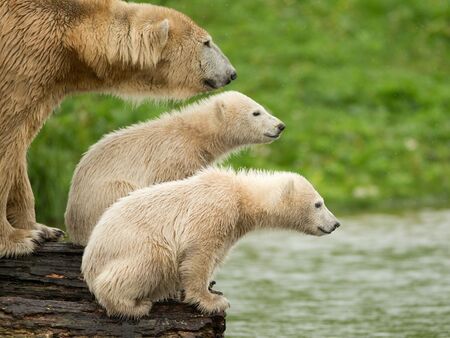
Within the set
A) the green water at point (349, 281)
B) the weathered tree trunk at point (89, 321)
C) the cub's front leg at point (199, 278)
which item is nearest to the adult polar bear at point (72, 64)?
the weathered tree trunk at point (89, 321)

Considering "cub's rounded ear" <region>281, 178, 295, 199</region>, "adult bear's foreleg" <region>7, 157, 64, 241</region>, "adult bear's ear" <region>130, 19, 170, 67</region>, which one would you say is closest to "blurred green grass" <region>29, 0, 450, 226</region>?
"adult bear's foreleg" <region>7, 157, 64, 241</region>

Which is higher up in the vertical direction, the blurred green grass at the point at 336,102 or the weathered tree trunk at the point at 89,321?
the blurred green grass at the point at 336,102

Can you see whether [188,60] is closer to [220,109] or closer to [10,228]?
[220,109]

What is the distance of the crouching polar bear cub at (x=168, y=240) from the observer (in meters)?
8.37

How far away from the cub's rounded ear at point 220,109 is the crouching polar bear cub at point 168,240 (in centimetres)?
115

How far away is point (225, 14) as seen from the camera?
26.5 metres

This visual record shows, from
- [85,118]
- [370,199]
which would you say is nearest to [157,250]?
[85,118]

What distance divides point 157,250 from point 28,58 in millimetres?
1897

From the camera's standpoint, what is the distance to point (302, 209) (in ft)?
30.2

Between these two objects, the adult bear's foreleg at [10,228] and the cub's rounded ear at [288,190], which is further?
the adult bear's foreleg at [10,228]

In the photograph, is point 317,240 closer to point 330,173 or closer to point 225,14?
point 330,173

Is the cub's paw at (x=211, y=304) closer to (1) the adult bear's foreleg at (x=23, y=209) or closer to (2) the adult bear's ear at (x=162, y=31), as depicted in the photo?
(1) the adult bear's foreleg at (x=23, y=209)

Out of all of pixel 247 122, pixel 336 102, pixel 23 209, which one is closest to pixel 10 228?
pixel 23 209

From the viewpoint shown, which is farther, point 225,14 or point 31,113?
point 225,14
